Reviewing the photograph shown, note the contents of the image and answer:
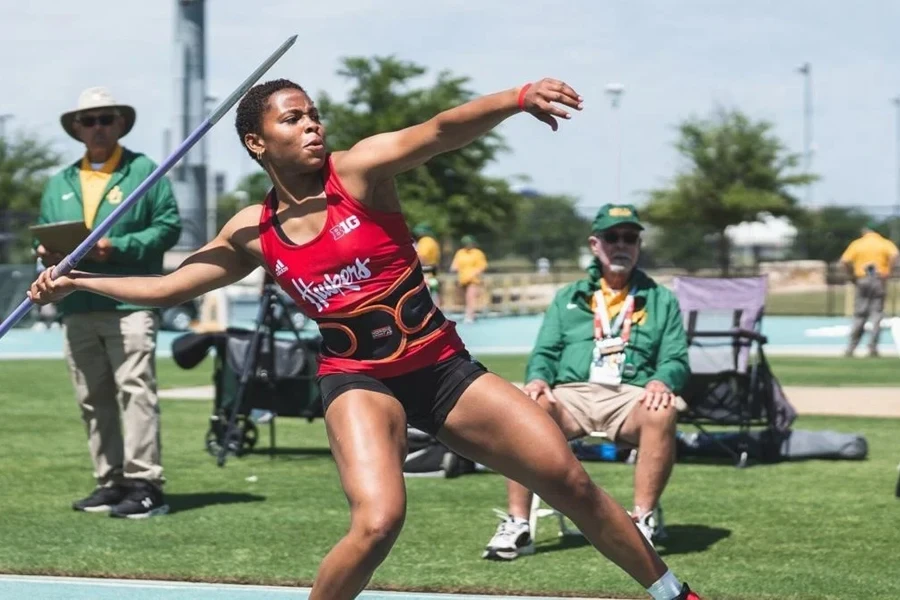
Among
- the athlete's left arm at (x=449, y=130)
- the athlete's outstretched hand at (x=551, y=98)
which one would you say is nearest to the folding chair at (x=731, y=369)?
the athlete's left arm at (x=449, y=130)

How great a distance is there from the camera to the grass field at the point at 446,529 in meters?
6.87

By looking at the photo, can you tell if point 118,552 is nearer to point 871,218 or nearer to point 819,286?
point 871,218

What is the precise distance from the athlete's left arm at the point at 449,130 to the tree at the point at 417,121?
1759 inches

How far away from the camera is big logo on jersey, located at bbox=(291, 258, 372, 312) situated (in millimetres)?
5148

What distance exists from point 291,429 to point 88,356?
502 cm

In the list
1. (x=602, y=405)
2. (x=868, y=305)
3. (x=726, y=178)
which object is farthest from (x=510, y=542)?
(x=726, y=178)

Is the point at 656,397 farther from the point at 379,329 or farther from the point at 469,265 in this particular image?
the point at 469,265

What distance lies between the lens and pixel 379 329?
5223 mm

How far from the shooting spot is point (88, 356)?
8602 mm

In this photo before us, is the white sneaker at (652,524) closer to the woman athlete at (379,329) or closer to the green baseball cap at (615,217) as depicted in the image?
the green baseball cap at (615,217)

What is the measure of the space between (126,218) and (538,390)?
2411 mm

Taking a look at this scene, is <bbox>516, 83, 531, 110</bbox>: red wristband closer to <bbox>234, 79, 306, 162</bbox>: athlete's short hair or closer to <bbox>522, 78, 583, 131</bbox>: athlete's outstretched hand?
<bbox>522, 78, 583, 131</bbox>: athlete's outstretched hand

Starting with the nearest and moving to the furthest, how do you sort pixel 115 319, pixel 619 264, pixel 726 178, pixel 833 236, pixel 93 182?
pixel 619 264
pixel 115 319
pixel 93 182
pixel 833 236
pixel 726 178

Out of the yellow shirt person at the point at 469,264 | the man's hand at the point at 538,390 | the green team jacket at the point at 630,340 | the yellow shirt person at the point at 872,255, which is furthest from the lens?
the yellow shirt person at the point at 469,264
